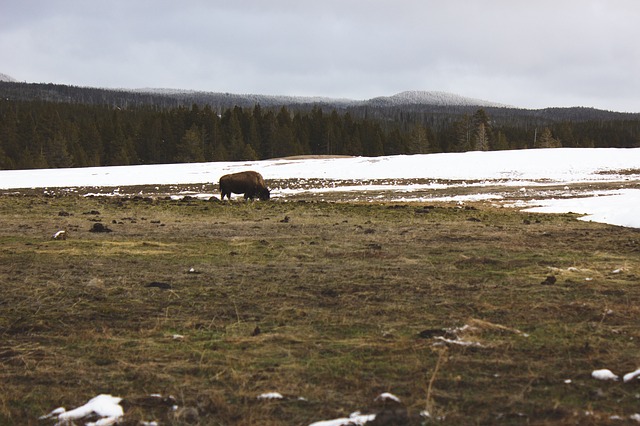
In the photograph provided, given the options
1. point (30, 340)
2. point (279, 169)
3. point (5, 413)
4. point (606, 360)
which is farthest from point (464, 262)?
point (279, 169)

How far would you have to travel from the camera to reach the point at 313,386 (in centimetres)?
445

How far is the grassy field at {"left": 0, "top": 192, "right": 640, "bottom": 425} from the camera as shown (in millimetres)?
4160

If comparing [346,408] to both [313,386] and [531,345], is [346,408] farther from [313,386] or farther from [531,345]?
[531,345]

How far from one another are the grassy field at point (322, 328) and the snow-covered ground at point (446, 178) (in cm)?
1207

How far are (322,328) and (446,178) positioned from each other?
37597mm

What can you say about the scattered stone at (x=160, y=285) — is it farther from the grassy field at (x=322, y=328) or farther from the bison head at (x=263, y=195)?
the bison head at (x=263, y=195)

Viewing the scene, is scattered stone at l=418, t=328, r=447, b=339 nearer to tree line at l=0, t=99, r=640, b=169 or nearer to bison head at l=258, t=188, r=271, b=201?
bison head at l=258, t=188, r=271, b=201

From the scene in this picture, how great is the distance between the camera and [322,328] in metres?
6.09

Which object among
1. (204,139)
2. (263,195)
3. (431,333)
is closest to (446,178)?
(263,195)

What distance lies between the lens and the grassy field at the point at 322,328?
4.16m

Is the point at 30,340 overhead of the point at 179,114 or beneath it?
beneath

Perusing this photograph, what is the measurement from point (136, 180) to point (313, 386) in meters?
44.7

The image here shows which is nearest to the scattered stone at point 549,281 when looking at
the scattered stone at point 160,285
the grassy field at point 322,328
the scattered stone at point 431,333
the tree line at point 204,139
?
the grassy field at point 322,328

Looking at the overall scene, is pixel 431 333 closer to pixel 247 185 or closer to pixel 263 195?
pixel 263 195
